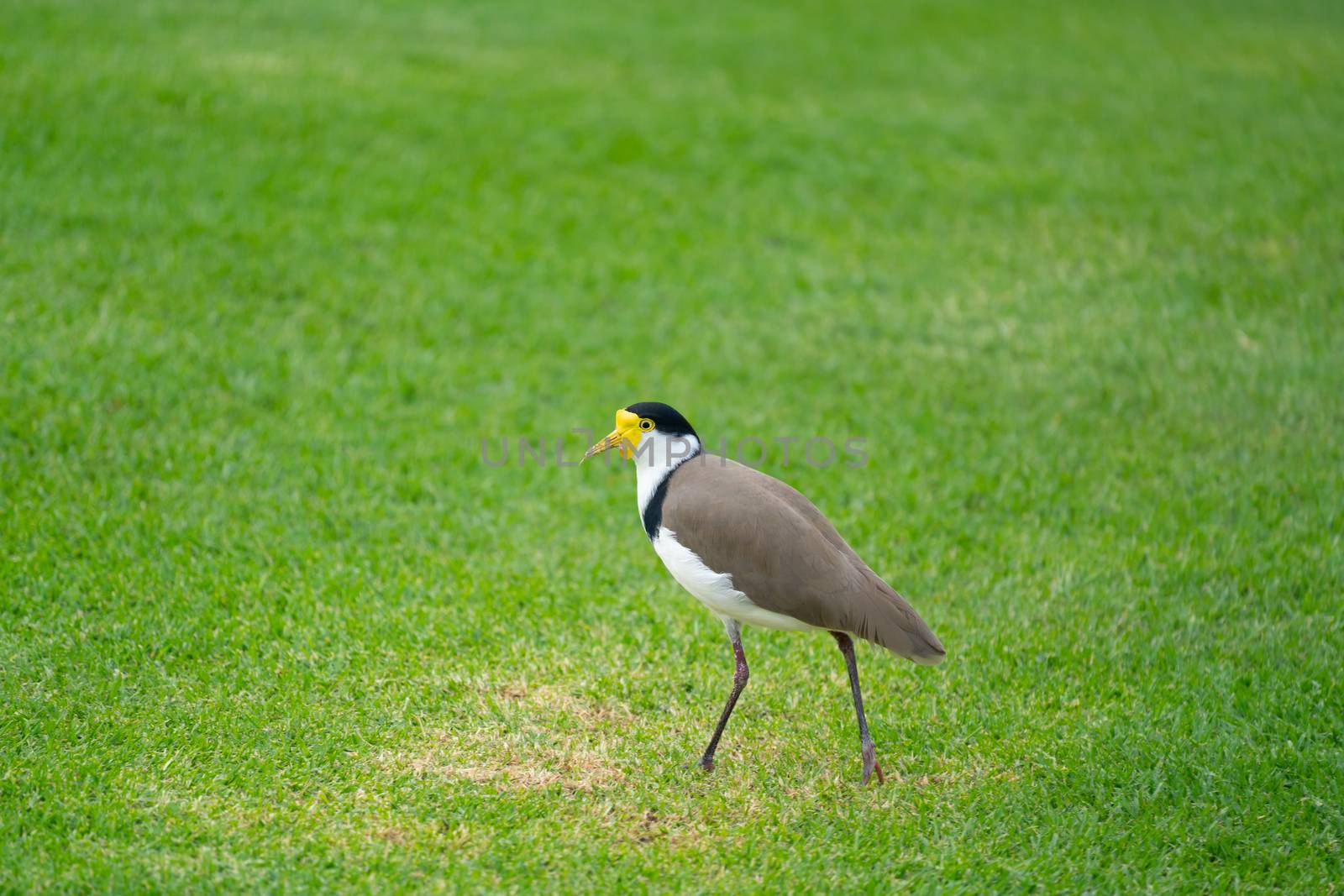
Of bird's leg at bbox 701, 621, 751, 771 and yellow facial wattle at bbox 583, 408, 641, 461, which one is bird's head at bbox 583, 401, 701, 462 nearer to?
yellow facial wattle at bbox 583, 408, 641, 461

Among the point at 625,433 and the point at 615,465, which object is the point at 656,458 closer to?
the point at 625,433

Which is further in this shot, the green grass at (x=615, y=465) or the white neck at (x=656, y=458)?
the white neck at (x=656, y=458)

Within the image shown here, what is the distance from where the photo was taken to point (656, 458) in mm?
5074

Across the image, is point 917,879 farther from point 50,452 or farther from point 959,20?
point 959,20

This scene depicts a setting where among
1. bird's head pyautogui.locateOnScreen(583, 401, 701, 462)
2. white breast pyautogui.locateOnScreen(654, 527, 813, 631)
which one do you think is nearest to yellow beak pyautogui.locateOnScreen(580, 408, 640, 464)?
bird's head pyautogui.locateOnScreen(583, 401, 701, 462)

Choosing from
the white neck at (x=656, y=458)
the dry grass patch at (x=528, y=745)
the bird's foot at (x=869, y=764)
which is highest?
the white neck at (x=656, y=458)

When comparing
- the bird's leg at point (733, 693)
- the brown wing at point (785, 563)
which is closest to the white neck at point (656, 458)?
the brown wing at point (785, 563)

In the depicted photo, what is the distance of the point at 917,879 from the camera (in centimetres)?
442

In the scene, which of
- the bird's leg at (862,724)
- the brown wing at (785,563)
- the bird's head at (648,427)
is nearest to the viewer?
the brown wing at (785,563)

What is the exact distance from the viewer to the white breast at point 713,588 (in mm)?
4715

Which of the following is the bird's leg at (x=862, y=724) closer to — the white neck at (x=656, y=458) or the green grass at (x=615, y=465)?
the green grass at (x=615, y=465)

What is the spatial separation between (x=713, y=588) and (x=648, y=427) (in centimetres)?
76

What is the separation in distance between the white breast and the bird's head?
1.35ft

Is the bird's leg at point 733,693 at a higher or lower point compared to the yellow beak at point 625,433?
lower
